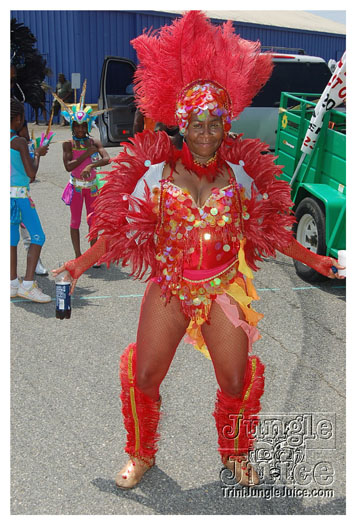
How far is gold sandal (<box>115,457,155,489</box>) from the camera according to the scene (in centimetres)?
315

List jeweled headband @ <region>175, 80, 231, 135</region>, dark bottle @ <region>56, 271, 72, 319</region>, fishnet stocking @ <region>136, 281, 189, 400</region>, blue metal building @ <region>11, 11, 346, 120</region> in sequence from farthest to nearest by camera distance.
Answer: blue metal building @ <region>11, 11, 346, 120</region> < dark bottle @ <region>56, 271, 72, 319</region> < fishnet stocking @ <region>136, 281, 189, 400</region> < jeweled headband @ <region>175, 80, 231, 135</region>

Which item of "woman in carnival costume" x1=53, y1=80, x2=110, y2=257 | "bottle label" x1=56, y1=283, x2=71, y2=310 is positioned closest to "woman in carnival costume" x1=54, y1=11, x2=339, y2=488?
"bottle label" x1=56, y1=283, x2=71, y2=310

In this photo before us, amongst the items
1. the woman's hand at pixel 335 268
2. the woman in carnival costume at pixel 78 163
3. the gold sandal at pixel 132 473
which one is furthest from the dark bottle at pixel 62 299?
the woman in carnival costume at pixel 78 163

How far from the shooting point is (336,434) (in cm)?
370

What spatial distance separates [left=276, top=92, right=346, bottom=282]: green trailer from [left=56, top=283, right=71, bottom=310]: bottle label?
3.32 m

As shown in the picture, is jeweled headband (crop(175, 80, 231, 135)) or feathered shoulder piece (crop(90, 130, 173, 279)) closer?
jeweled headband (crop(175, 80, 231, 135))

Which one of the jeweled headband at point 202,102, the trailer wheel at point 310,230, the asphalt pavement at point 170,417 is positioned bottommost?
the asphalt pavement at point 170,417

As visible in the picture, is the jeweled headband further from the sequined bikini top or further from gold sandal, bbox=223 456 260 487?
gold sandal, bbox=223 456 260 487

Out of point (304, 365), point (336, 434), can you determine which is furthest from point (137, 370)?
point (304, 365)

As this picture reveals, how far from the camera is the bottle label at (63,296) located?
3.60 meters

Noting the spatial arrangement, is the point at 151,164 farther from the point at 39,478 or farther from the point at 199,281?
the point at 39,478

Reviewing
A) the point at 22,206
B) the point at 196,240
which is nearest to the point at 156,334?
the point at 196,240

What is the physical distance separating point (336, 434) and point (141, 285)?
10.3ft

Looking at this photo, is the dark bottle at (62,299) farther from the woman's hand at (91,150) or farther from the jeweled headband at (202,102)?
the woman's hand at (91,150)
